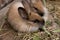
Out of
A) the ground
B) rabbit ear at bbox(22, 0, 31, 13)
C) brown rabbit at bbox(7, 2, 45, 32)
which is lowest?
the ground

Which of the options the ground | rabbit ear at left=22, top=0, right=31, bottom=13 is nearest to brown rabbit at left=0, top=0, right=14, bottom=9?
the ground

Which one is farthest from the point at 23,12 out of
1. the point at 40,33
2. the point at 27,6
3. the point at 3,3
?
the point at 3,3

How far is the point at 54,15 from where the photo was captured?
2.72 m

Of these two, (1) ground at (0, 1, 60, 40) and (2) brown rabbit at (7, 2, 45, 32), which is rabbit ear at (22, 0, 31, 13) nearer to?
(2) brown rabbit at (7, 2, 45, 32)

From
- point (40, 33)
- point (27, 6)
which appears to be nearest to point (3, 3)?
point (27, 6)

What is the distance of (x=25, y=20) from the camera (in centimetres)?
239

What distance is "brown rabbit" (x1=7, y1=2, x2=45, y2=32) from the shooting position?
92.3 inches

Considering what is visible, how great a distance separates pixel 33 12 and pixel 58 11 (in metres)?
0.55

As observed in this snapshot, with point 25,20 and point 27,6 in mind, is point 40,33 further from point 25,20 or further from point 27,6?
point 27,6

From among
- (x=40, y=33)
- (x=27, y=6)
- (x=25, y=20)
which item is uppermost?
(x=27, y=6)

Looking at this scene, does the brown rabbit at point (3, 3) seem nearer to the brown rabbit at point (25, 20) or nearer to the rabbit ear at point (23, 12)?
the brown rabbit at point (25, 20)

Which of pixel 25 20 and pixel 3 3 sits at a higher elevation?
pixel 3 3

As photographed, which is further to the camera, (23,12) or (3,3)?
(3,3)

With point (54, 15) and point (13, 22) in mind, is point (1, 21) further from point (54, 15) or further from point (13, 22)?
point (54, 15)
